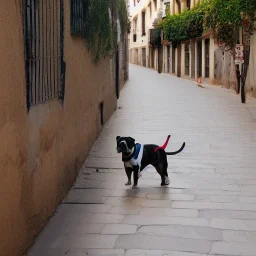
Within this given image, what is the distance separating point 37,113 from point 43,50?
80 cm

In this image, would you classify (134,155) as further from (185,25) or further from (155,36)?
(155,36)

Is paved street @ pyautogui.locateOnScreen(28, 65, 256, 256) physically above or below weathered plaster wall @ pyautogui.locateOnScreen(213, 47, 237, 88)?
below

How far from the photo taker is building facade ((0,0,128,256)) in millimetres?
4297

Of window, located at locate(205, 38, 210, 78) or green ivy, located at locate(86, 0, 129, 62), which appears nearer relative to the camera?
green ivy, located at locate(86, 0, 129, 62)

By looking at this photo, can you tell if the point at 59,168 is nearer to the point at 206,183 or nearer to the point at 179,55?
the point at 206,183

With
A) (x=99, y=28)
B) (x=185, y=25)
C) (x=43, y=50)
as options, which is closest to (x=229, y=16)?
(x=99, y=28)

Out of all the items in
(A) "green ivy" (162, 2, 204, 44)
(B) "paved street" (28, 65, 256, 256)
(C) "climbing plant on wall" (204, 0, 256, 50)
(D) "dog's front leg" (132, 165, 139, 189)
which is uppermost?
(A) "green ivy" (162, 2, 204, 44)

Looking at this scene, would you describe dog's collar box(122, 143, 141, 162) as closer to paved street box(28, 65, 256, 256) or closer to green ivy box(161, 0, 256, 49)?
paved street box(28, 65, 256, 256)

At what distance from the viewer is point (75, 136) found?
7.71 metres

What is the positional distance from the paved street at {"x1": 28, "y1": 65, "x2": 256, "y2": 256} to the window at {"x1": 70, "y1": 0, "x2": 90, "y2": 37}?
2116mm

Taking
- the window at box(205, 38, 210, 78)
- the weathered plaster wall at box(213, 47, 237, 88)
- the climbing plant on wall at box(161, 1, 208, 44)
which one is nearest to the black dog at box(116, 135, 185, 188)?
the weathered plaster wall at box(213, 47, 237, 88)

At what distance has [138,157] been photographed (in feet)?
22.2

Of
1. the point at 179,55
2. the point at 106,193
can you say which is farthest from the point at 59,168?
the point at 179,55

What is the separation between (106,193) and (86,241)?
1.80 meters
